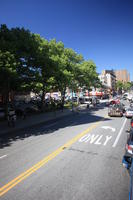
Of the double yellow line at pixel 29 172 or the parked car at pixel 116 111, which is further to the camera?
the parked car at pixel 116 111

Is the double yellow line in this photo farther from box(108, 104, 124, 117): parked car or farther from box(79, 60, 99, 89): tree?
box(79, 60, 99, 89): tree

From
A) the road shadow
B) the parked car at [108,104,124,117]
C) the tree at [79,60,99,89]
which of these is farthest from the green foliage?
the tree at [79,60,99,89]

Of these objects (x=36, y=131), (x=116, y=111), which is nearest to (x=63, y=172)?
(x=36, y=131)

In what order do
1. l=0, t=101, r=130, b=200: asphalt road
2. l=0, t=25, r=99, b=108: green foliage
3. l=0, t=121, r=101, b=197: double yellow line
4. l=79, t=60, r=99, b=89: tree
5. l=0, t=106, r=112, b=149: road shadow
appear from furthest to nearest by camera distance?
1. l=79, t=60, r=99, b=89: tree
2. l=0, t=25, r=99, b=108: green foliage
3. l=0, t=106, r=112, b=149: road shadow
4. l=0, t=121, r=101, b=197: double yellow line
5. l=0, t=101, r=130, b=200: asphalt road

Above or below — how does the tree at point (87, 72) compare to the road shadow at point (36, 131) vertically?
above

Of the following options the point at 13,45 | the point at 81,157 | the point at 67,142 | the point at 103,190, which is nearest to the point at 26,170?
the point at 81,157

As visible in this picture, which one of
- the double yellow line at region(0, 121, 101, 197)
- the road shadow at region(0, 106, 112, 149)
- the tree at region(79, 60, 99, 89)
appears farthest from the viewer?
the tree at region(79, 60, 99, 89)

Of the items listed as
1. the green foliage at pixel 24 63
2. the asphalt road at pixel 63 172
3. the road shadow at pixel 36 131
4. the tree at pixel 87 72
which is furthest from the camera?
the tree at pixel 87 72

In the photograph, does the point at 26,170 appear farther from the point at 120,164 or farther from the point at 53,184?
the point at 120,164

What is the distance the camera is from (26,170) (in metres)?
5.62

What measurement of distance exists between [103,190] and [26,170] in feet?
10.2

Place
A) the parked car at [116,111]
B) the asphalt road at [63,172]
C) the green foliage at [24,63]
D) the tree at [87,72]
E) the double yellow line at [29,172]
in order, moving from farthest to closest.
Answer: the tree at [87,72], the parked car at [116,111], the green foliage at [24,63], the double yellow line at [29,172], the asphalt road at [63,172]

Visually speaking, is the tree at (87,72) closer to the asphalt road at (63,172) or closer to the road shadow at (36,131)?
the road shadow at (36,131)

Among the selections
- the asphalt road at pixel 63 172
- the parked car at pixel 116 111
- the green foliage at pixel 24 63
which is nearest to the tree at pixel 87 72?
the green foliage at pixel 24 63
